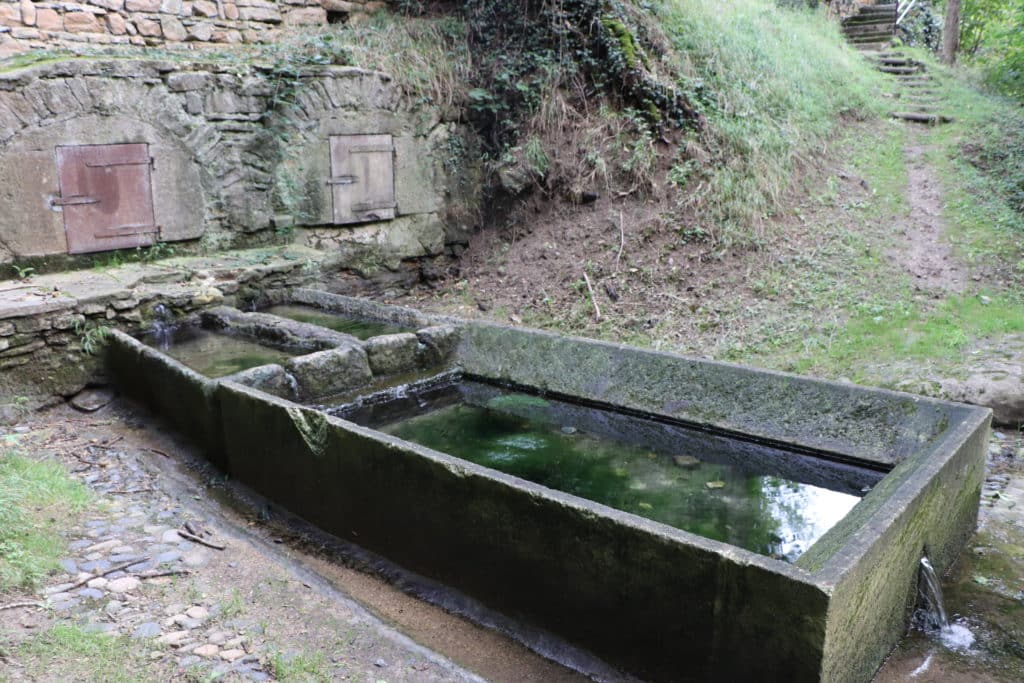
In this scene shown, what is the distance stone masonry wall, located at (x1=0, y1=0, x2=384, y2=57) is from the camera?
22.5ft

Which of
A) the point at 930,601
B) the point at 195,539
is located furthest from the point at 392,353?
the point at 930,601

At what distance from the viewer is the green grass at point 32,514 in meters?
3.16

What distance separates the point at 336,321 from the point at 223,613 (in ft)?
10.8

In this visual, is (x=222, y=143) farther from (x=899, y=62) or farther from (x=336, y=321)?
(x=899, y=62)

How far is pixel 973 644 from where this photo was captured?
296 cm

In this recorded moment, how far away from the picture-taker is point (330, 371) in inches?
192

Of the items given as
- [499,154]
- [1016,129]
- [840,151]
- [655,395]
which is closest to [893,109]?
[1016,129]

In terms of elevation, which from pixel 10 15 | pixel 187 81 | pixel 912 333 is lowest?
pixel 912 333

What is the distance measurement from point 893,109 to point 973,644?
365 inches

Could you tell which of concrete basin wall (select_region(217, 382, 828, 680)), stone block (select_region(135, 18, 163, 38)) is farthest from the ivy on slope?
concrete basin wall (select_region(217, 382, 828, 680))

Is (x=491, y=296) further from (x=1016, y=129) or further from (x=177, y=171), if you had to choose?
(x=1016, y=129)

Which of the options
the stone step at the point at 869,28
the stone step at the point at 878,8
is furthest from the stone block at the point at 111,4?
the stone step at the point at 878,8

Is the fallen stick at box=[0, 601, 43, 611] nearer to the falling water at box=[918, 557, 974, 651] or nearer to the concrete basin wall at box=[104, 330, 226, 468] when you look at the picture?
the concrete basin wall at box=[104, 330, 226, 468]

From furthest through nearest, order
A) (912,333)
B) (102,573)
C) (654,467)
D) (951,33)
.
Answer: (951,33)
(912,333)
(654,467)
(102,573)
